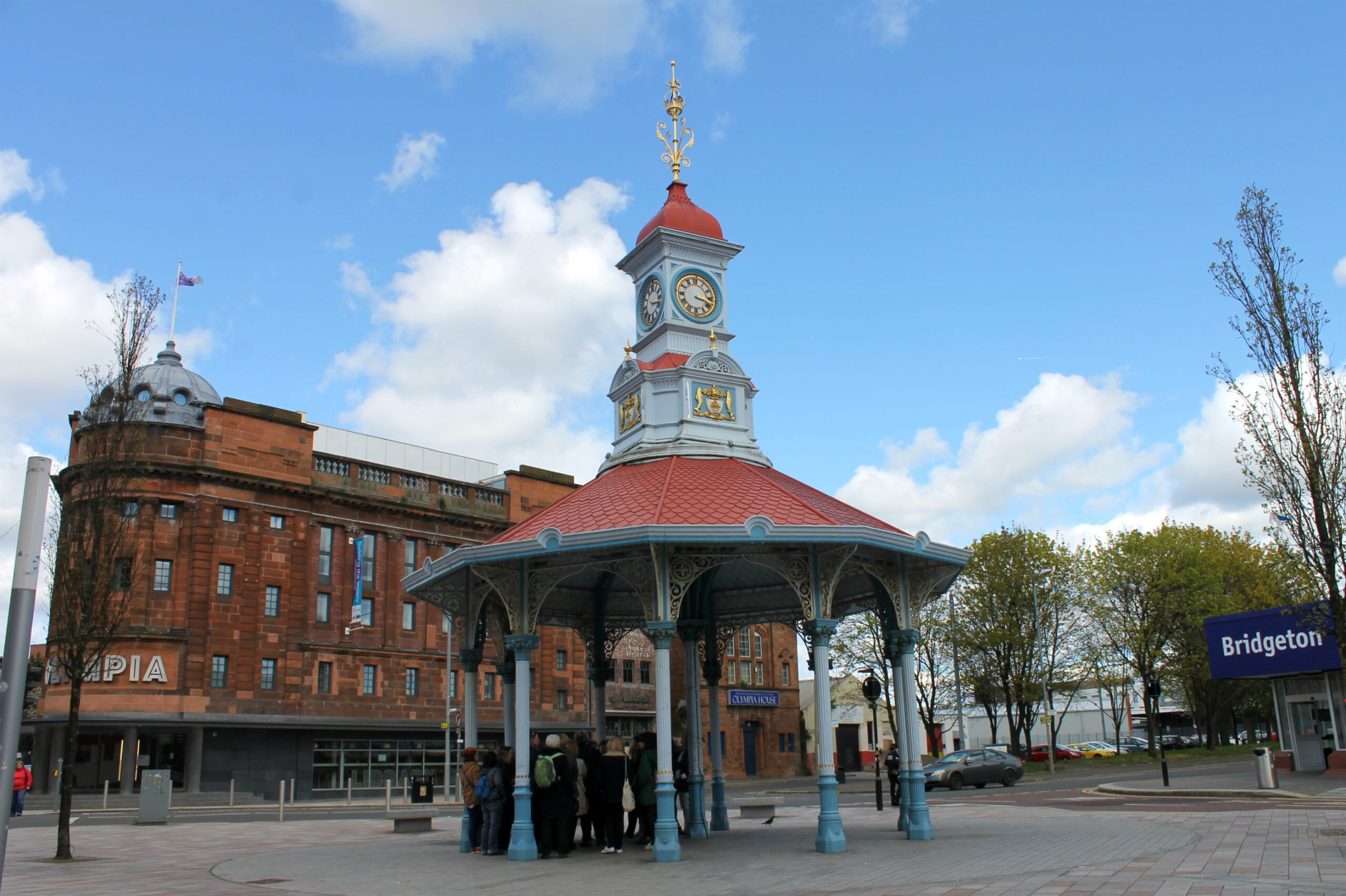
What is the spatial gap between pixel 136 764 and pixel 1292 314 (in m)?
45.6

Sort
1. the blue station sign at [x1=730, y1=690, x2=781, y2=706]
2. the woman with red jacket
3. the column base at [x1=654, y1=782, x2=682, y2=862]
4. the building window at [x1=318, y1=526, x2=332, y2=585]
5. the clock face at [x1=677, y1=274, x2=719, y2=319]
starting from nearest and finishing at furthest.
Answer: the column base at [x1=654, y1=782, x2=682, y2=862] → the clock face at [x1=677, y1=274, x2=719, y2=319] → the woman with red jacket → the building window at [x1=318, y1=526, x2=332, y2=585] → the blue station sign at [x1=730, y1=690, x2=781, y2=706]

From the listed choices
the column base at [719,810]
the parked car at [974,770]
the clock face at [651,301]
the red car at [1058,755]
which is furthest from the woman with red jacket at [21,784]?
the red car at [1058,755]

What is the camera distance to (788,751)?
233 ft

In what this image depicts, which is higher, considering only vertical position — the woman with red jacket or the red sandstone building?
the red sandstone building

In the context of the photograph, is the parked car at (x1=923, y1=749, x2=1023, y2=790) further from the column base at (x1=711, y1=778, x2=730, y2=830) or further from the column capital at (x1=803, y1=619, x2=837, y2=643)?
the column capital at (x1=803, y1=619, x2=837, y2=643)

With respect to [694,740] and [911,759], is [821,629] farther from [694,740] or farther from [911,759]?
[694,740]

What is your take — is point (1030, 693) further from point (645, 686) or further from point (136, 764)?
point (136, 764)

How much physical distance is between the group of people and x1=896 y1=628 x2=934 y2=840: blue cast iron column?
4.24m

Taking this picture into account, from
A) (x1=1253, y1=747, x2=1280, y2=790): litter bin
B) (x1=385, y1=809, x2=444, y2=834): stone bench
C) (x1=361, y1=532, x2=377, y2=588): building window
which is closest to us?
(x1=385, y1=809, x2=444, y2=834): stone bench

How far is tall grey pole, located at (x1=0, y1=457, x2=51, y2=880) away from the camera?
220 inches

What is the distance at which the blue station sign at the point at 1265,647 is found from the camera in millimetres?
32000

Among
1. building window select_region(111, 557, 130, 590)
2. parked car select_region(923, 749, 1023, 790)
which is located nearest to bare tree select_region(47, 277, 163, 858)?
building window select_region(111, 557, 130, 590)

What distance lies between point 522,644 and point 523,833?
2.85 meters

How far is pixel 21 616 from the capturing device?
231 inches
